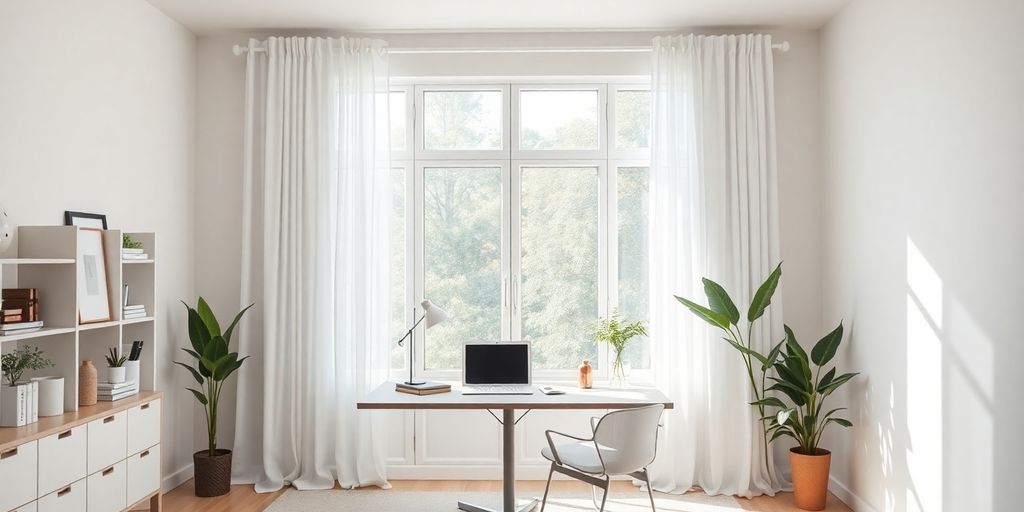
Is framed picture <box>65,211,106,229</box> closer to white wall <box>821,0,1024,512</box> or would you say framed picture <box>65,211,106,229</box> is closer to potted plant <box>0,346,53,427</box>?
potted plant <box>0,346,53,427</box>

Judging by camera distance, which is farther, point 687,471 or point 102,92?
point 687,471

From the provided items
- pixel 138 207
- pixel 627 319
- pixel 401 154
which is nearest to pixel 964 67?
pixel 627 319

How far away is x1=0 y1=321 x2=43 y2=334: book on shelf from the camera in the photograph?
276 cm

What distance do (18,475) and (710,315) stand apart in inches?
134

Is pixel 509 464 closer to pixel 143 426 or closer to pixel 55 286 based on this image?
pixel 143 426

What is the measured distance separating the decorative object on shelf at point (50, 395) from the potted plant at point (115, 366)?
34cm

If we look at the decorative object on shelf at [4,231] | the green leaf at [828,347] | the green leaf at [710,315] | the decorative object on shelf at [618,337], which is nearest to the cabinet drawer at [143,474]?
the decorative object on shelf at [4,231]

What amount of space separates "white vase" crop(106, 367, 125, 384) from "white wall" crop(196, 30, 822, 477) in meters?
1.26

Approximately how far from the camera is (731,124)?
448 cm

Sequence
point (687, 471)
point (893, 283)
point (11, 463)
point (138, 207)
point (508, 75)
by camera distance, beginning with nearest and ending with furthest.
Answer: point (11, 463) < point (893, 283) < point (138, 207) < point (687, 471) < point (508, 75)

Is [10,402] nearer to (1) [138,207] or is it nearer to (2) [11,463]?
(2) [11,463]

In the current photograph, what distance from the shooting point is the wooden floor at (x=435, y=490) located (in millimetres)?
4070

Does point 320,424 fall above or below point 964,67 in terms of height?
below

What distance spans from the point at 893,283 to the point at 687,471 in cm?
164
